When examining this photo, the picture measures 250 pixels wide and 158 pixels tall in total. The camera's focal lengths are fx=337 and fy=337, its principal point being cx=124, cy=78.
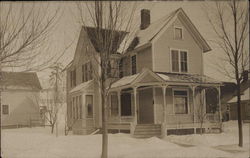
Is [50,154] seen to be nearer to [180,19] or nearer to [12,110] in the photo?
[180,19]

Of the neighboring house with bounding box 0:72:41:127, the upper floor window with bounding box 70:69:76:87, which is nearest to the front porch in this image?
the upper floor window with bounding box 70:69:76:87

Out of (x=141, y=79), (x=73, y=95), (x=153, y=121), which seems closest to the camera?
(x=141, y=79)

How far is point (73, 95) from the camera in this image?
25859 millimetres

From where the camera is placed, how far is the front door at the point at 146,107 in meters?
21.9

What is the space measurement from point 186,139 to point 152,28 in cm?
885

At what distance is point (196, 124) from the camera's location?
20672 millimetres

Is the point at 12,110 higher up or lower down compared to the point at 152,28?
lower down

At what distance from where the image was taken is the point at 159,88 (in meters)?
21.7

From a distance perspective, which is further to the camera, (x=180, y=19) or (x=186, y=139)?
(x=180, y=19)

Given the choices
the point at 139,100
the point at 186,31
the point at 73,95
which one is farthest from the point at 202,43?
the point at 73,95

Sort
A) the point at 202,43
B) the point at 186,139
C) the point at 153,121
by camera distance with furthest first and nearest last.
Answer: the point at 202,43 < the point at 153,121 < the point at 186,139

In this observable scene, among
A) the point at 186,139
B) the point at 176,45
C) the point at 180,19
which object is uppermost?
the point at 180,19

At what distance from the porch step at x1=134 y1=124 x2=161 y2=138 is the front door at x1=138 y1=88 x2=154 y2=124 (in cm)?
217

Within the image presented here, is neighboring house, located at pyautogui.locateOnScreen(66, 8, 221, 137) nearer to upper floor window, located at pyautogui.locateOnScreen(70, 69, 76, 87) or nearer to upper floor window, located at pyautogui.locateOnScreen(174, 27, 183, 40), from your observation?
upper floor window, located at pyautogui.locateOnScreen(174, 27, 183, 40)
